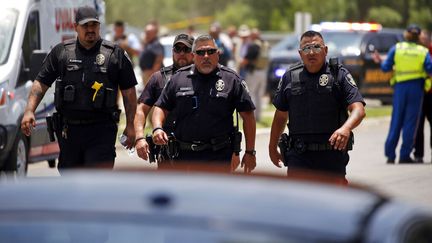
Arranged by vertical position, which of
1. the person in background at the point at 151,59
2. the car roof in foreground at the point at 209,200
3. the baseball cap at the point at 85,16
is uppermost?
the car roof in foreground at the point at 209,200

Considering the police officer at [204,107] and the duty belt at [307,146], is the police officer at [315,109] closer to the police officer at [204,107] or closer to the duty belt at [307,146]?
the duty belt at [307,146]

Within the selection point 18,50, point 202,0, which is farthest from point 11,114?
point 202,0

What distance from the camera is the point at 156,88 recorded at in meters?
9.52

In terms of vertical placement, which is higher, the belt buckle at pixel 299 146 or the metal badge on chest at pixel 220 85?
→ the metal badge on chest at pixel 220 85

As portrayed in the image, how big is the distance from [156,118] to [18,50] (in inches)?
180

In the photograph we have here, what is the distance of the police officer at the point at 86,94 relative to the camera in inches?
370

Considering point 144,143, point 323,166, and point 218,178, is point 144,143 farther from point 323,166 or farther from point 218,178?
point 218,178

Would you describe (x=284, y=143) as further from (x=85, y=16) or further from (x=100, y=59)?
(x=85, y=16)

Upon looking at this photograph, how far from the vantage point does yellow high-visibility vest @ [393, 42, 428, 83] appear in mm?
16031

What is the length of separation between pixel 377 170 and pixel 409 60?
1488 millimetres

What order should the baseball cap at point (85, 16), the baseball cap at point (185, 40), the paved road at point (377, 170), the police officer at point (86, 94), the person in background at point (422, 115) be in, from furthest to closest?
1. the person in background at point (422, 115)
2. the paved road at point (377, 170)
3. the baseball cap at point (185, 40)
4. the baseball cap at point (85, 16)
5. the police officer at point (86, 94)

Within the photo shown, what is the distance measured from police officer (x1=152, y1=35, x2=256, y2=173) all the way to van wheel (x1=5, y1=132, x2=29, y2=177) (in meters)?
4.02

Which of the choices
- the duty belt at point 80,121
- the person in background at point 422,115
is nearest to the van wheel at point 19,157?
the duty belt at point 80,121

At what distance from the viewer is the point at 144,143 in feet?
29.7
